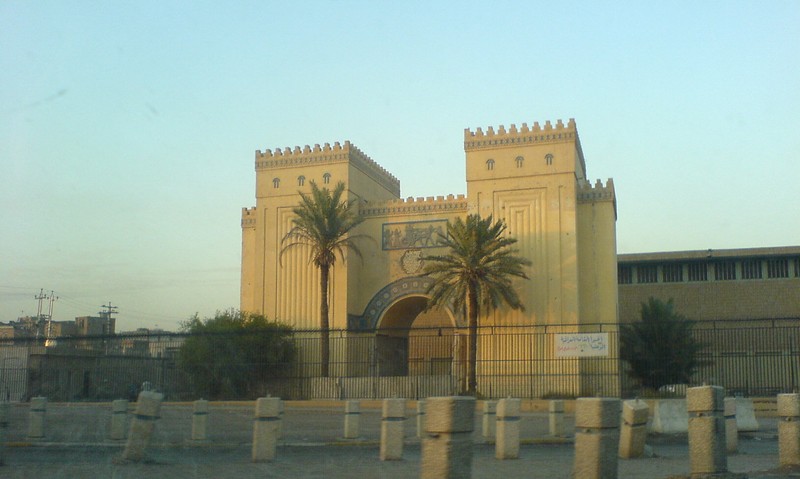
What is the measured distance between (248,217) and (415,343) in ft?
59.7

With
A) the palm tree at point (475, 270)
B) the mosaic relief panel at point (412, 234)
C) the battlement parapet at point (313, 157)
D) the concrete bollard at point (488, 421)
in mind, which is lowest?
the concrete bollard at point (488, 421)

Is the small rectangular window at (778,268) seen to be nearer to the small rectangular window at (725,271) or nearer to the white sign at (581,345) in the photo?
the small rectangular window at (725,271)

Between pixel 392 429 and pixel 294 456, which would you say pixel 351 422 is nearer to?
pixel 294 456

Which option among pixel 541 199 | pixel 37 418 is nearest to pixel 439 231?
pixel 541 199

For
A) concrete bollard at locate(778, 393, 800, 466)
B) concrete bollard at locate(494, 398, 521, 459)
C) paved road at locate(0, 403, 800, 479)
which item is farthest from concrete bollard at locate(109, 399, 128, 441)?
concrete bollard at locate(778, 393, 800, 466)

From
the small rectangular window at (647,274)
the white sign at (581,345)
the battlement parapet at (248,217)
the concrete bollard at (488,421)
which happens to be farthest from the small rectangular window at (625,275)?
the concrete bollard at (488,421)

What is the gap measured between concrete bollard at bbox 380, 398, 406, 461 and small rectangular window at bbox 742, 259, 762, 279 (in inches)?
1635

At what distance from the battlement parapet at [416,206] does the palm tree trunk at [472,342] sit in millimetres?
6015

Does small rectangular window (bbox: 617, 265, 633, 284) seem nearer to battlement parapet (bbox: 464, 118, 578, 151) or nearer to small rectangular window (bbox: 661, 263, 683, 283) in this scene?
small rectangular window (bbox: 661, 263, 683, 283)

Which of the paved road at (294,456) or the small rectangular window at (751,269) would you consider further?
the small rectangular window at (751,269)

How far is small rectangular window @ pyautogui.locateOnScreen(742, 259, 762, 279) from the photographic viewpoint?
1891 inches

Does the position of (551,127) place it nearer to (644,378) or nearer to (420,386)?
(644,378)

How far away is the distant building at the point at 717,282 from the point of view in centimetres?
4722

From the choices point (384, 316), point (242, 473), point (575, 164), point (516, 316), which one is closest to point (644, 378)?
point (516, 316)
